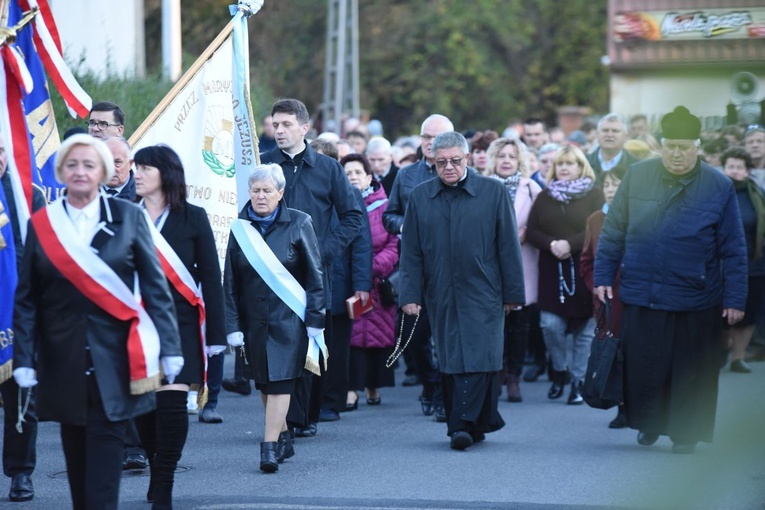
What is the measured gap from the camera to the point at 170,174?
577 cm

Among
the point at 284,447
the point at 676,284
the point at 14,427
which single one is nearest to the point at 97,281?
the point at 14,427

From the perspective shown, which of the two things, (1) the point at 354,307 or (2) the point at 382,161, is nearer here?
(1) the point at 354,307

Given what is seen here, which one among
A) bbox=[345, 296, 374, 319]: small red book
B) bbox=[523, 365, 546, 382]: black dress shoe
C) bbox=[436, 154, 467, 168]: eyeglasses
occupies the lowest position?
bbox=[523, 365, 546, 382]: black dress shoe

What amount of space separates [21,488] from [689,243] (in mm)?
4048

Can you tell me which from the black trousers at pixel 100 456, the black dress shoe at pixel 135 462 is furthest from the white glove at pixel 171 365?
the black dress shoe at pixel 135 462

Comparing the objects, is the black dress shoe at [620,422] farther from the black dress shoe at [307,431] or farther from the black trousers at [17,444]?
the black trousers at [17,444]

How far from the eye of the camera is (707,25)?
1.12 meters

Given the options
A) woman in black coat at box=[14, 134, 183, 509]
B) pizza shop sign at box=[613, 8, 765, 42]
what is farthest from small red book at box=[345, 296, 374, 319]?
pizza shop sign at box=[613, 8, 765, 42]

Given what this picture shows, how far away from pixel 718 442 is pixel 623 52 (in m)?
0.54

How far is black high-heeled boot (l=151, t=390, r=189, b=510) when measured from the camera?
5.65 meters

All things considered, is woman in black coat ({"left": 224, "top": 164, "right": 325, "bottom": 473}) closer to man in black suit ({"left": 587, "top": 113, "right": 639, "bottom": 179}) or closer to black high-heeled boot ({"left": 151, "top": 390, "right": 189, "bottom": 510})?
black high-heeled boot ({"left": 151, "top": 390, "right": 189, "bottom": 510})

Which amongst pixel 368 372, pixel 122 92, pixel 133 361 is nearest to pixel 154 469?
pixel 133 361

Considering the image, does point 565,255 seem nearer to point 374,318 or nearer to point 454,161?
point 374,318

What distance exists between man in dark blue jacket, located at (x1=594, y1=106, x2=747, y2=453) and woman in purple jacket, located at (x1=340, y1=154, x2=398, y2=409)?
2.64 metres
